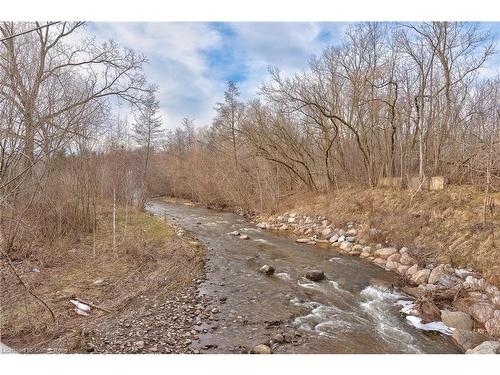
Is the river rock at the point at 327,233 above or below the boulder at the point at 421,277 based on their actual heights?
above

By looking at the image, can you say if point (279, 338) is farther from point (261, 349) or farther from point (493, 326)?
point (493, 326)

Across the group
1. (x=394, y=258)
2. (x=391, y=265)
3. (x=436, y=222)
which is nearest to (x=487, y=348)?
(x=391, y=265)

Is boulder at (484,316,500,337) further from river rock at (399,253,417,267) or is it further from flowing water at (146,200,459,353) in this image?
river rock at (399,253,417,267)

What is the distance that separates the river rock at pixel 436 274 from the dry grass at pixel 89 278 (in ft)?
14.7

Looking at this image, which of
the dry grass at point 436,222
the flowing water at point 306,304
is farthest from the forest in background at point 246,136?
the flowing water at point 306,304

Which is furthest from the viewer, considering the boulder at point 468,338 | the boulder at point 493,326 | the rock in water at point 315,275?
the rock in water at point 315,275

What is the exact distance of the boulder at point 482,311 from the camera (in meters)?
4.54

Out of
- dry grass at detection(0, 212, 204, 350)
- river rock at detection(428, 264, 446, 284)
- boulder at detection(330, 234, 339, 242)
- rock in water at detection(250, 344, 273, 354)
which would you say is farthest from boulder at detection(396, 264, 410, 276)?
dry grass at detection(0, 212, 204, 350)

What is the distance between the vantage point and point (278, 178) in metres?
16.5

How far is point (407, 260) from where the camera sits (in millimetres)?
7117

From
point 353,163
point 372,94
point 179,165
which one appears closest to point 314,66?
point 372,94

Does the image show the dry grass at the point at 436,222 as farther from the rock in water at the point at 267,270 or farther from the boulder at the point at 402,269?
the rock in water at the point at 267,270
